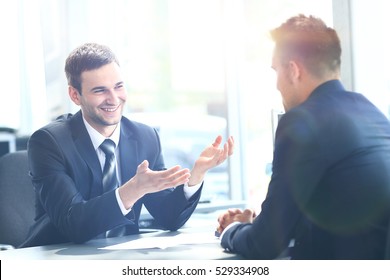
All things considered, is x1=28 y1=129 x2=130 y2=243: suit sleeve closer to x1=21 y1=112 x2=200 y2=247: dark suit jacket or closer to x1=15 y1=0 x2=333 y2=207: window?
x1=21 y1=112 x2=200 y2=247: dark suit jacket

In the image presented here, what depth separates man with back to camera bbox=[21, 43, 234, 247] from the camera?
197 cm

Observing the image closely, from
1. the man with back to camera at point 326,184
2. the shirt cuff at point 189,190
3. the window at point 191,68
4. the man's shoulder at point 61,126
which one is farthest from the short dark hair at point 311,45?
the man's shoulder at point 61,126

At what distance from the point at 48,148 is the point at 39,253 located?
36 cm

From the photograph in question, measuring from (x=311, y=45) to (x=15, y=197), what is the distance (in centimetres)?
148

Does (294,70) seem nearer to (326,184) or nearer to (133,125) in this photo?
(326,184)

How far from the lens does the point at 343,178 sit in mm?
1627

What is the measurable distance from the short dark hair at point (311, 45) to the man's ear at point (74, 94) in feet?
2.39

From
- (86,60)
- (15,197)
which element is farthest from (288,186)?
(15,197)

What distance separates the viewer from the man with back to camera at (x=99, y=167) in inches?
77.6

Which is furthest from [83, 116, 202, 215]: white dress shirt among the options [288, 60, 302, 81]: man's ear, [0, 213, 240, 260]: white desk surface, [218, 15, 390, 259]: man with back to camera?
[288, 60, 302, 81]: man's ear

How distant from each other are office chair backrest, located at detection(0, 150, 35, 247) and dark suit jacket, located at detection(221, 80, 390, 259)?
46.5 inches

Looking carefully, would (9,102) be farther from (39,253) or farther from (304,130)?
(304,130)

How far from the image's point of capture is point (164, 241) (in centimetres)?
199

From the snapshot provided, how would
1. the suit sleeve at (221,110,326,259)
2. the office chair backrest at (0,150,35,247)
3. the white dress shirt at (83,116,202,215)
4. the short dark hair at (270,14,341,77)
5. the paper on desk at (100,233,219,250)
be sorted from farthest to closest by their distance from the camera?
the office chair backrest at (0,150,35,247), the white dress shirt at (83,116,202,215), the paper on desk at (100,233,219,250), the short dark hair at (270,14,341,77), the suit sleeve at (221,110,326,259)
